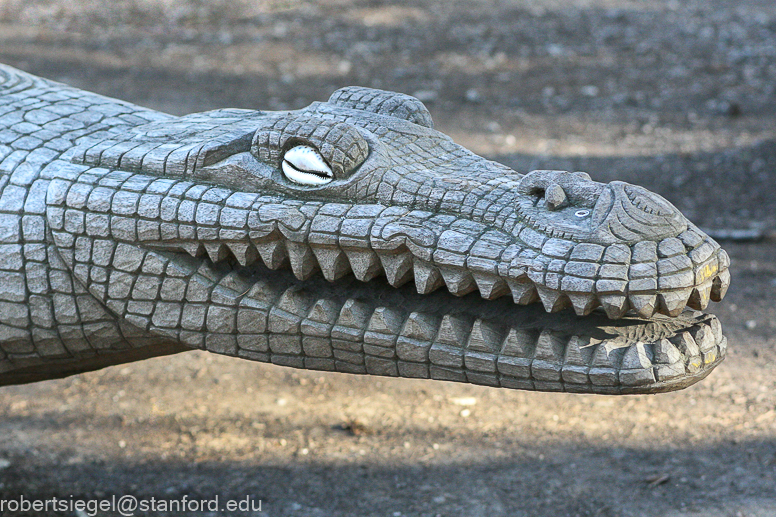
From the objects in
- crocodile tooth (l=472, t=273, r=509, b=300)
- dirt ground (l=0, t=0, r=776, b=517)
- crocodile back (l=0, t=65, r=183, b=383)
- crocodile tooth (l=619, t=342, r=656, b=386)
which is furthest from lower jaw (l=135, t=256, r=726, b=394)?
dirt ground (l=0, t=0, r=776, b=517)

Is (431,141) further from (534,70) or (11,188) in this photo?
(534,70)

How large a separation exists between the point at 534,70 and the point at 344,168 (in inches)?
256

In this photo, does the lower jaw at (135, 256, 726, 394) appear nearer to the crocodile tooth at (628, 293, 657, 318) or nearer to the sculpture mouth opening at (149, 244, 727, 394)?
the sculpture mouth opening at (149, 244, 727, 394)

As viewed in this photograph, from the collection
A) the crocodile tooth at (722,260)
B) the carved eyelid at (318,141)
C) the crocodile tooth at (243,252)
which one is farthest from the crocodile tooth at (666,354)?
the crocodile tooth at (243,252)

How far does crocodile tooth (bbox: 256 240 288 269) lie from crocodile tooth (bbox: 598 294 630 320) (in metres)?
0.78

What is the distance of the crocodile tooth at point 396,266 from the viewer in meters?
1.89

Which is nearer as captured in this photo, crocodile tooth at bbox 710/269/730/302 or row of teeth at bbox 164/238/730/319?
row of teeth at bbox 164/238/730/319

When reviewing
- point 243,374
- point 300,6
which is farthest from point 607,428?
point 300,6

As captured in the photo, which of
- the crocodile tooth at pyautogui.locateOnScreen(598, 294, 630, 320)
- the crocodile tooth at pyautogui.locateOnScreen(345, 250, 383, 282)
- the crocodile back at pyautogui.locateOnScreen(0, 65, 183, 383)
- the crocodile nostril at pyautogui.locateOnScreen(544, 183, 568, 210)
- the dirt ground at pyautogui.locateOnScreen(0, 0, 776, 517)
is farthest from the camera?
the dirt ground at pyautogui.locateOnScreen(0, 0, 776, 517)

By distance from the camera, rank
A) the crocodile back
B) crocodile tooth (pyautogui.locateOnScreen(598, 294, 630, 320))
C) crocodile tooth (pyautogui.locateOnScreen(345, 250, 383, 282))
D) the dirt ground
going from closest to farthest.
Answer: crocodile tooth (pyautogui.locateOnScreen(598, 294, 630, 320)) → crocodile tooth (pyautogui.locateOnScreen(345, 250, 383, 282)) → the crocodile back → the dirt ground

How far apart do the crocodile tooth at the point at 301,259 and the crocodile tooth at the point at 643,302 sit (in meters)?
0.77

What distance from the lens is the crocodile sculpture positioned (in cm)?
175

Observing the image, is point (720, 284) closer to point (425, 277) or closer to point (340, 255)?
point (425, 277)

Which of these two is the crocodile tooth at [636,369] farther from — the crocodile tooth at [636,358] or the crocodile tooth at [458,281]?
the crocodile tooth at [458,281]
